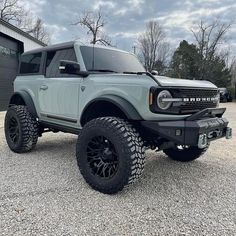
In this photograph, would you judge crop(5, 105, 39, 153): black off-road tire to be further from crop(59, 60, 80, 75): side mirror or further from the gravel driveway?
crop(59, 60, 80, 75): side mirror

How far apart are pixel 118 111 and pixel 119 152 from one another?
0.70 metres

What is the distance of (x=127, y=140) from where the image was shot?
3348 millimetres

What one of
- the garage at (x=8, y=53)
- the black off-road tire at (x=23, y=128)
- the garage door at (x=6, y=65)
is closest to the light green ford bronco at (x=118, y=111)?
the black off-road tire at (x=23, y=128)

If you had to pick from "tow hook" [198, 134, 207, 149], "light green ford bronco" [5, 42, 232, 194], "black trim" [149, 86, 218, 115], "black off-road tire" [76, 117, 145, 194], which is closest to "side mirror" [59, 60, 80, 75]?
"light green ford bronco" [5, 42, 232, 194]

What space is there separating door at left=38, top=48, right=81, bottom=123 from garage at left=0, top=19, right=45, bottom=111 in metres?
10.5

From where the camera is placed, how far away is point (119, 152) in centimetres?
337

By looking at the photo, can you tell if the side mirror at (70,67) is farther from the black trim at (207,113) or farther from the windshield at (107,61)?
the black trim at (207,113)

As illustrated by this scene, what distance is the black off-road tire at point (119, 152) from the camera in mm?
3322

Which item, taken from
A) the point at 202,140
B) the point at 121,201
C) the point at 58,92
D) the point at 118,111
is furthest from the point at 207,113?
the point at 58,92

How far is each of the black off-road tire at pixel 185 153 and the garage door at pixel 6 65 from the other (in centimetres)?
1208

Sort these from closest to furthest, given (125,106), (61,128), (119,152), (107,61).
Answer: (119,152) → (125,106) → (107,61) → (61,128)

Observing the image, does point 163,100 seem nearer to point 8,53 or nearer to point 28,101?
point 28,101

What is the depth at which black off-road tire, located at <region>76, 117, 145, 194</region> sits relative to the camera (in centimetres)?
332

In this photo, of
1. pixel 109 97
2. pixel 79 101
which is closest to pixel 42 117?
→ pixel 79 101
